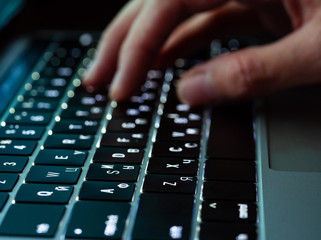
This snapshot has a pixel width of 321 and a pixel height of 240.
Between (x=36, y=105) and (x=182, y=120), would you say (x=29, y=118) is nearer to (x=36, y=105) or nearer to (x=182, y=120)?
(x=36, y=105)

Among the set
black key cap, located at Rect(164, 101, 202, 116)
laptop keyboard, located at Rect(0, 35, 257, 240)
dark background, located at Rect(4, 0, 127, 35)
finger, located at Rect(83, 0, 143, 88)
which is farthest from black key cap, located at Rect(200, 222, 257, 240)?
dark background, located at Rect(4, 0, 127, 35)

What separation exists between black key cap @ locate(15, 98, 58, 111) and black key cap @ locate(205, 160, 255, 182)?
0.22 meters

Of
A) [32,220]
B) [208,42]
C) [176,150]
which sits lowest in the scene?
[32,220]

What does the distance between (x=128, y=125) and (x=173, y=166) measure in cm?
11

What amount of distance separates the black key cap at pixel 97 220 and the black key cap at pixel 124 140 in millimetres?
106

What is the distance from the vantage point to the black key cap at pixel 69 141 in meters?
0.51

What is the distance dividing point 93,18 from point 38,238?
0.57 m

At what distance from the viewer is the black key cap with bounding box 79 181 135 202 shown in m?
0.42

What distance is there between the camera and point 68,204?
418mm

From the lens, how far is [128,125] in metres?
0.56

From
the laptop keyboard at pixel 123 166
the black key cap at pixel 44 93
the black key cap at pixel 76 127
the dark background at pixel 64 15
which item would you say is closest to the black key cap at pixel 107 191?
the laptop keyboard at pixel 123 166

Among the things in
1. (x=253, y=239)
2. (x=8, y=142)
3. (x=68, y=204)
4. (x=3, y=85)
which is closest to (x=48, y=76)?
(x=3, y=85)

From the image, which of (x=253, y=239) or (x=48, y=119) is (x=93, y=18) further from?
(x=253, y=239)

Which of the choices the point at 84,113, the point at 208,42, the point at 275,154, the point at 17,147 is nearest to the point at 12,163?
the point at 17,147
